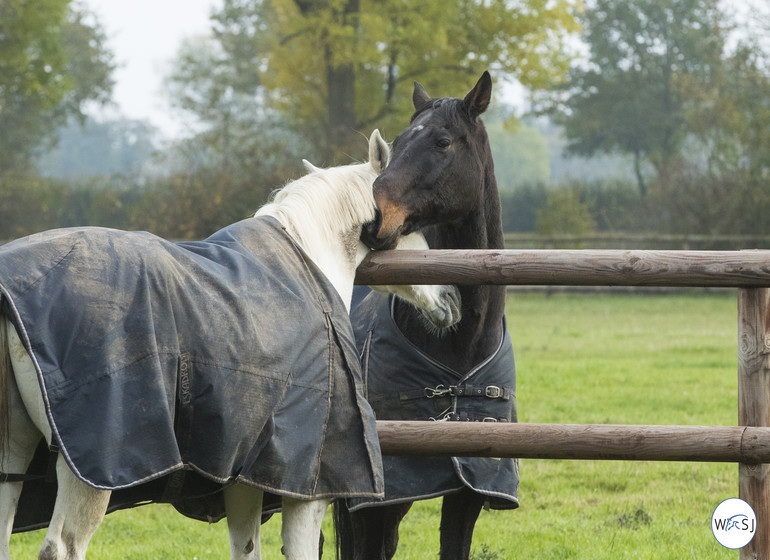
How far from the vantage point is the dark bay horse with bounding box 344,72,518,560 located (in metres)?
3.23

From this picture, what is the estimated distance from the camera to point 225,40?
101 feet

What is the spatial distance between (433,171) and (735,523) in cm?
163

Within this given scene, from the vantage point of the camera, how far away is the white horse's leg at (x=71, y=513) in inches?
88.1

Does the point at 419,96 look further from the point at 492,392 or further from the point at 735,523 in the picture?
the point at 735,523

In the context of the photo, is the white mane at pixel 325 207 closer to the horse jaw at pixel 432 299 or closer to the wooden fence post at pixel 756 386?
the horse jaw at pixel 432 299

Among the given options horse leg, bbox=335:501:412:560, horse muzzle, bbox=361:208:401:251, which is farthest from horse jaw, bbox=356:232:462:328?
horse leg, bbox=335:501:412:560

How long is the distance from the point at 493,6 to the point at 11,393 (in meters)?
16.6

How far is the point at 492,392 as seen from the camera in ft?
10.7

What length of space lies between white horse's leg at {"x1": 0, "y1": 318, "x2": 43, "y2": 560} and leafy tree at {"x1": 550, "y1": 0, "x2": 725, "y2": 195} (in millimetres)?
33938

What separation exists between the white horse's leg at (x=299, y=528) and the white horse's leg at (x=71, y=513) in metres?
0.59

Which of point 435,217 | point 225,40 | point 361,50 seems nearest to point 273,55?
point 361,50

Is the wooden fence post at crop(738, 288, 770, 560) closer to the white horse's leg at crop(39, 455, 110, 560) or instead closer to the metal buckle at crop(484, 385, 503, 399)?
the metal buckle at crop(484, 385, 503, 399)

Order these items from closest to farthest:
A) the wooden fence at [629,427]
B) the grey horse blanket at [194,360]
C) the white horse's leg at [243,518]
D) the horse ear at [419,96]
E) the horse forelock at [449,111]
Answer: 1. the grey horse blanket at [194,360]
2. the white horse's leg at [243,518]
3. the wooden fence at [629,427]
4. the horse forelock at [449,111]
5. the horse ear at [419,96]

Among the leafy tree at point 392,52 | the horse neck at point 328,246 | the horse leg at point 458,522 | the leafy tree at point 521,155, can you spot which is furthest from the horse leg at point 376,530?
the leafy tree at point 521,155
